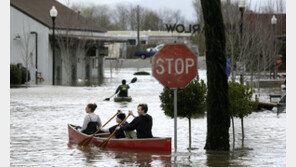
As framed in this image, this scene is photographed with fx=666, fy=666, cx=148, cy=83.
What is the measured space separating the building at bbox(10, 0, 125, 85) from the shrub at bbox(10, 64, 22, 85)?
81 centimetres

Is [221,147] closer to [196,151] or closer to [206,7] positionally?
[196,151]

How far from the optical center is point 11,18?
50594 millimetres

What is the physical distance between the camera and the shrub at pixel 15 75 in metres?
45.0

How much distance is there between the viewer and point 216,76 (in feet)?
48.4

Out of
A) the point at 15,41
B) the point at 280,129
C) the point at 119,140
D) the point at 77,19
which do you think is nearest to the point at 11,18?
the point at 15,41

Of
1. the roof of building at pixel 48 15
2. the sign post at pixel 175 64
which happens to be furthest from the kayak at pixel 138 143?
the roof of building at pixel 48 15

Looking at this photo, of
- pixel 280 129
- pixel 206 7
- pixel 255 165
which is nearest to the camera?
pixel 255 165

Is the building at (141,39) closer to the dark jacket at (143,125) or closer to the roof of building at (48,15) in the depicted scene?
the roof of building at (48,15)

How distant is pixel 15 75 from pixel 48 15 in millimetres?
15401

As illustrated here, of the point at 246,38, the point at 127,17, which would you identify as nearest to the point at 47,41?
the point at 246,38

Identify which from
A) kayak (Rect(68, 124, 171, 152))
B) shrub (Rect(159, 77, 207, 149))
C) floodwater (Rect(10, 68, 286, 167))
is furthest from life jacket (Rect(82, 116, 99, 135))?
shrub (Rect(159, 77, 207, 149))

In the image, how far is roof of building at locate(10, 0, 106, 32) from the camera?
53797mm

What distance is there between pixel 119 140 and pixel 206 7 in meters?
3.52

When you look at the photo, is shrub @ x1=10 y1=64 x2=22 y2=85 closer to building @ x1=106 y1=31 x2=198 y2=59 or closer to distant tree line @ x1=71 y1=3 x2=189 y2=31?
building @ x1=106 y1=31 x2=198 y2=59
